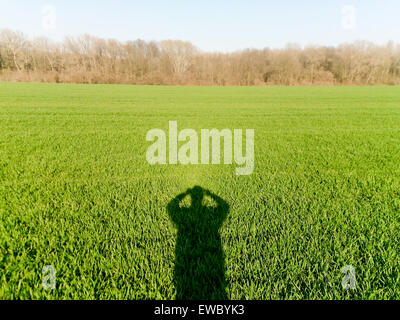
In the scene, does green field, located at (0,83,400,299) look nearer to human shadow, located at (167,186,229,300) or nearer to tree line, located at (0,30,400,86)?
human shadow, located at (167,186,229,300)

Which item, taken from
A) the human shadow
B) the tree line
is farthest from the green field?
the tree line

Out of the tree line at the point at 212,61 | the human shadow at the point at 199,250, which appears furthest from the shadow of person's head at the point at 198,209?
the tree line at the point at 212,61

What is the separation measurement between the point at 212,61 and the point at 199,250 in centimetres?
7556

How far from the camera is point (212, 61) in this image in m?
70.1

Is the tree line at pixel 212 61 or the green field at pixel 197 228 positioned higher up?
the tree line at pixel 212 61

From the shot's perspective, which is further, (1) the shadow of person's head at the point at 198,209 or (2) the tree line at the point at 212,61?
(2) the tree line at the point at 212,61

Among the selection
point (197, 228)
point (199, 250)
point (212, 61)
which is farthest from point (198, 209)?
point (212, 61)

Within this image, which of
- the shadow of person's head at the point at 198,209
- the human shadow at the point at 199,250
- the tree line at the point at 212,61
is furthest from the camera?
the tree line at the point at 212,61

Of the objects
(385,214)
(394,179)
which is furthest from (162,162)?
(394,179)

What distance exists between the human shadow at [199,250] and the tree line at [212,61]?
56.2 metres

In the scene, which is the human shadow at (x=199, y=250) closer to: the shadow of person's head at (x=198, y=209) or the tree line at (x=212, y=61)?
the shadow of person's head at (x=198, y=209)

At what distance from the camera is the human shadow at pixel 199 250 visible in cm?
182

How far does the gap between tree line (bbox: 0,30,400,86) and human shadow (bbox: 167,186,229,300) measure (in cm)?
5620
